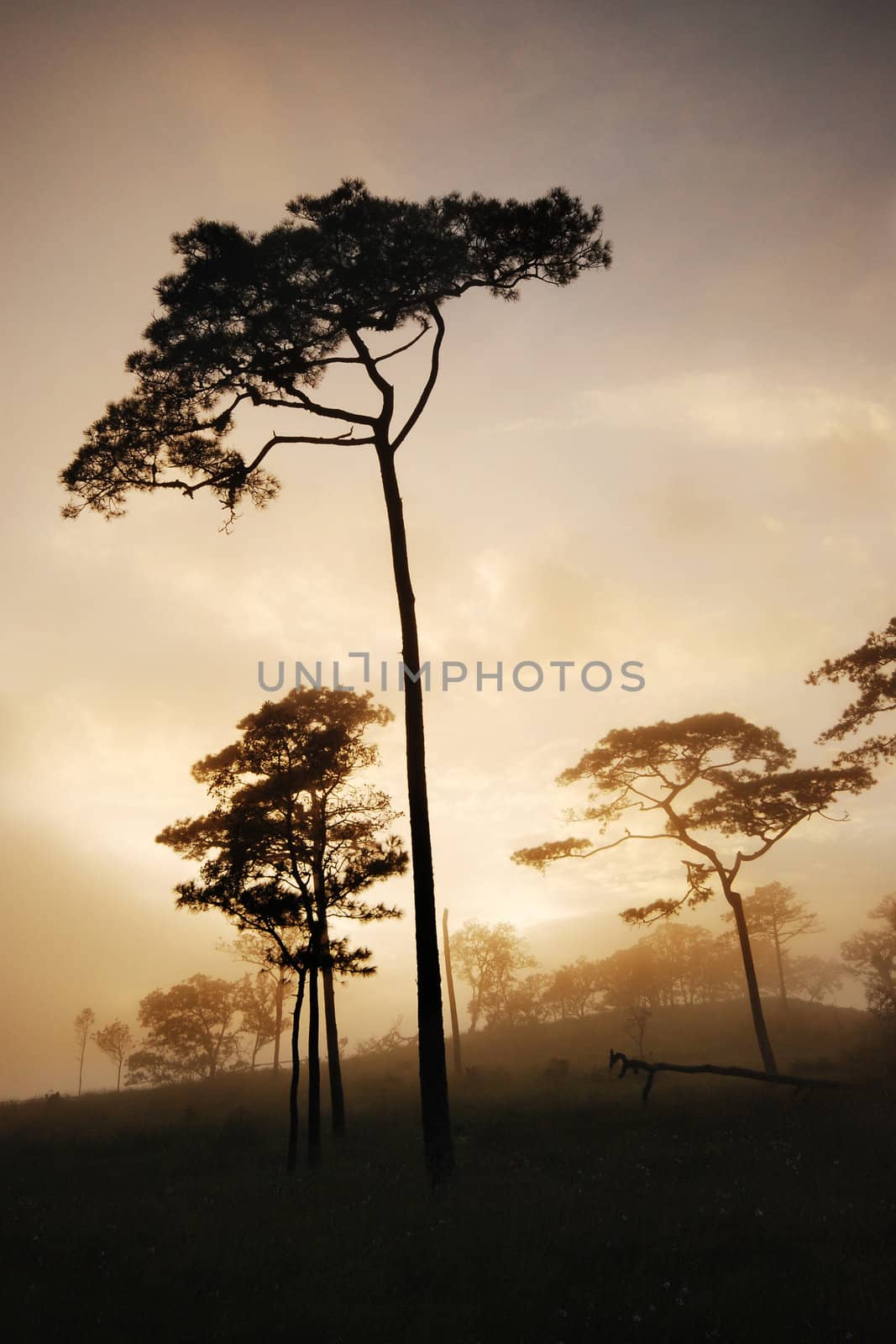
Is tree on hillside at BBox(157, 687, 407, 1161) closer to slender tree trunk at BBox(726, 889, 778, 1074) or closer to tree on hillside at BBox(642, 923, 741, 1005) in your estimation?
slender tree trunk at BBox(726, 889, 778, 1074)

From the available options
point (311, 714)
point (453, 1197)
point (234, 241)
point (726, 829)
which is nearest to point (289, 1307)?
point (453, 1197)

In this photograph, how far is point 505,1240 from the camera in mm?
8703

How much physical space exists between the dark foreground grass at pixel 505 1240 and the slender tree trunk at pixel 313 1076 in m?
0.47

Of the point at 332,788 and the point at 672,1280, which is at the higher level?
the point at 332,788

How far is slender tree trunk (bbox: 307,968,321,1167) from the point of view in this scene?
54.4ft

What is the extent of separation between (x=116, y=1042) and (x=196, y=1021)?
24419 millimetres

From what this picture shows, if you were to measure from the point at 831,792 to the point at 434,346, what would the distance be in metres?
21.7

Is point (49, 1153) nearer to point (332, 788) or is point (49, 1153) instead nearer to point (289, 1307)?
point (332, 788)

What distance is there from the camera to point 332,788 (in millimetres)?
19891

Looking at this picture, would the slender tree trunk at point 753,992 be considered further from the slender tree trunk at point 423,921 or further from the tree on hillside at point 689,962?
the tree on hillside at point 689,962

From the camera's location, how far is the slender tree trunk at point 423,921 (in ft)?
39.5

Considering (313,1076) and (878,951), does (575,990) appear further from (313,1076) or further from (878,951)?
(313,1076)

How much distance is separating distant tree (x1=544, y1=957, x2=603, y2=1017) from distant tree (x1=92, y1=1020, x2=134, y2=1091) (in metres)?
48.7

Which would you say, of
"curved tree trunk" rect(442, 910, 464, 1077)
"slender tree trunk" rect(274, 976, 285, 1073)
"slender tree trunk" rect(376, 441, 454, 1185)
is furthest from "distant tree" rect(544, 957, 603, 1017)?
"slender tree trunk" rect(376, 441, 454, 1185)
